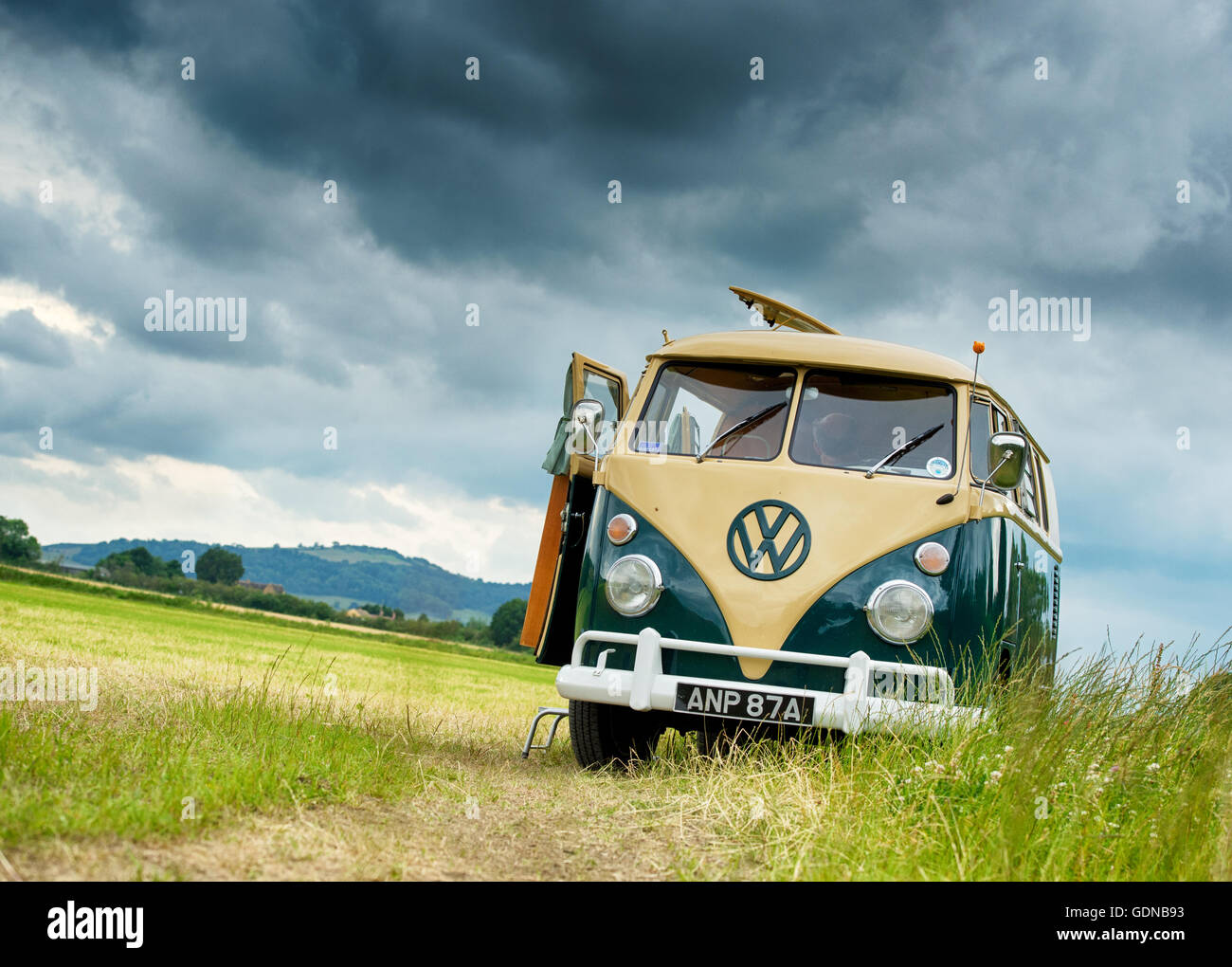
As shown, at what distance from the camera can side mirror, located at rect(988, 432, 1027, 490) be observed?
5453 mm

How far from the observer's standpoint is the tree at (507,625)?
221 feet

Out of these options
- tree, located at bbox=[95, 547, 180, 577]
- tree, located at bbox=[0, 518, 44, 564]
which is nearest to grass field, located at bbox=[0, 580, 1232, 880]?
tree, located at bbox=[0, 518, 44, 564]

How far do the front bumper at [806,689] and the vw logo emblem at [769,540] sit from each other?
0.46 metres

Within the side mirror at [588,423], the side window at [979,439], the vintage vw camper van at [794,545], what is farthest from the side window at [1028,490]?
the side mirror at [588,423]

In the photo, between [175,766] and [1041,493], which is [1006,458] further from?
[175,766]

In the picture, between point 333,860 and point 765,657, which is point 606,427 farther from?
point 333,860

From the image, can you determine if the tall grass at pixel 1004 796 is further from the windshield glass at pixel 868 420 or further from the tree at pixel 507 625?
the tree at pixel 507 625

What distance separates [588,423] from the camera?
6.18 meters

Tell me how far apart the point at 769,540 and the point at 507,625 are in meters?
66.2

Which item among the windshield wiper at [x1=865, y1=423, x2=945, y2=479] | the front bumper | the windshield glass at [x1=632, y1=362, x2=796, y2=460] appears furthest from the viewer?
the windshield glass at [x1=632, y1=362, x2=796, y2=460]

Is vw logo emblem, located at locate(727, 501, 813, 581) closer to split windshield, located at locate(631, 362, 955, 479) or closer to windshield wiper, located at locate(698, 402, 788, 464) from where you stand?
split windshield, located at locate(631, 362, 955, 479)

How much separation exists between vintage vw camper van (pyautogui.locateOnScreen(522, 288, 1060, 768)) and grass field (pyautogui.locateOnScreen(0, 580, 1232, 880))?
0.37m

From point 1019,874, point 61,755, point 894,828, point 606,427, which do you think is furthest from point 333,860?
point 606,427

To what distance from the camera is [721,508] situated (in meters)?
5.65
